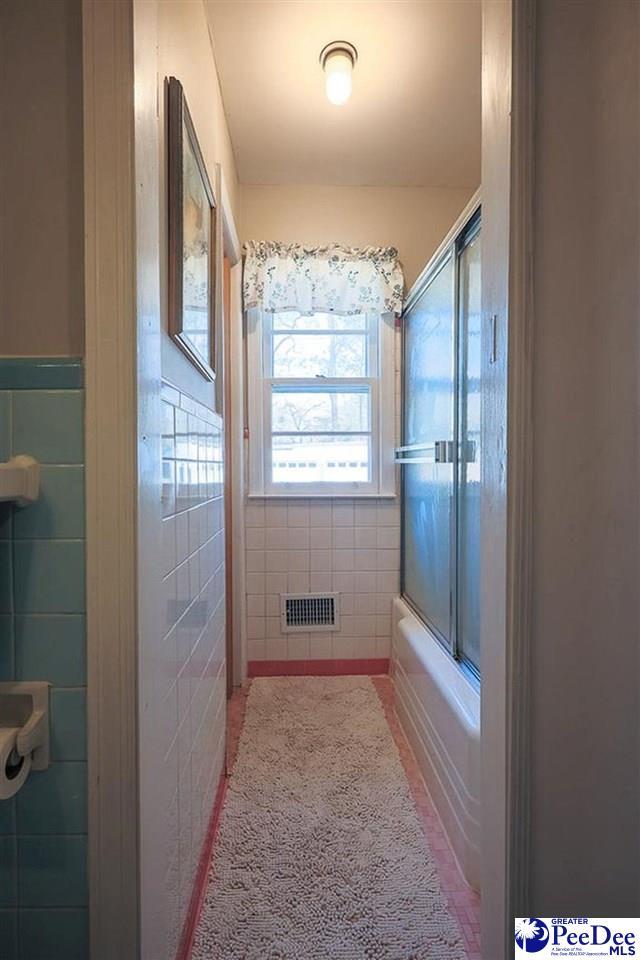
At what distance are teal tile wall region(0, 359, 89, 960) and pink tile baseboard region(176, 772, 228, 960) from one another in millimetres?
461

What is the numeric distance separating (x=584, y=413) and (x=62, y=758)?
915 millimetres

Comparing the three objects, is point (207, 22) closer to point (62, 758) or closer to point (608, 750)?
point (62, 758)

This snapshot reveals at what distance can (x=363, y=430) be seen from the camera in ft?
8.32

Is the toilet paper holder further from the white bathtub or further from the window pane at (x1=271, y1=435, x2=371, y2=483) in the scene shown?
the window pane at (x1=271, y1=435, x2=371, y2=483)

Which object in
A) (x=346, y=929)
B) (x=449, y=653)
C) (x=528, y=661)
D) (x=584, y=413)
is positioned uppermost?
(x=584, y=413)

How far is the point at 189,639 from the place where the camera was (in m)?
1.10

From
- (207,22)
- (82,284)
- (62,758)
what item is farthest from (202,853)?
(207,22)

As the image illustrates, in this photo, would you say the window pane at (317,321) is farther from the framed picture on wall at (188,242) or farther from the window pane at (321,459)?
the framed picture on wall at (188,242)

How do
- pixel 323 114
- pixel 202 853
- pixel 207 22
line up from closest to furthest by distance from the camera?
→ 1. pixel 202 853
2. pixel 207 22
3. pixel 323 114

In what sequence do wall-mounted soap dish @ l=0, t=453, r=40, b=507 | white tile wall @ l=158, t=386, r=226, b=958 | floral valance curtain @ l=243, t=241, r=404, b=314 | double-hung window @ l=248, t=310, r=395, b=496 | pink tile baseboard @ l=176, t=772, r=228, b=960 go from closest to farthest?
wall-mounted soap dish @ l=0, t=453, r=40, b=507, white tile wall @ l=158, t=386, r=226, b=958, pink tile baseboard @ l=176, t=772, r=228, b=960, floral valance curtain @ l=243, t=241, r=404, b=314, double-hung window @ l=248, t=310, r=395, b=496

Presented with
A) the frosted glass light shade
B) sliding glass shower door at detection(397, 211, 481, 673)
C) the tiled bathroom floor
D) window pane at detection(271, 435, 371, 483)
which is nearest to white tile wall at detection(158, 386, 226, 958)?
the tiled bathroom floor

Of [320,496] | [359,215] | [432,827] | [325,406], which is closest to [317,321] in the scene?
[325,406]

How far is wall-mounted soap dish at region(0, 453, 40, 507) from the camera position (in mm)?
617

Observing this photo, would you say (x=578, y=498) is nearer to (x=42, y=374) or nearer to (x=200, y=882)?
(x=42, y=374)
